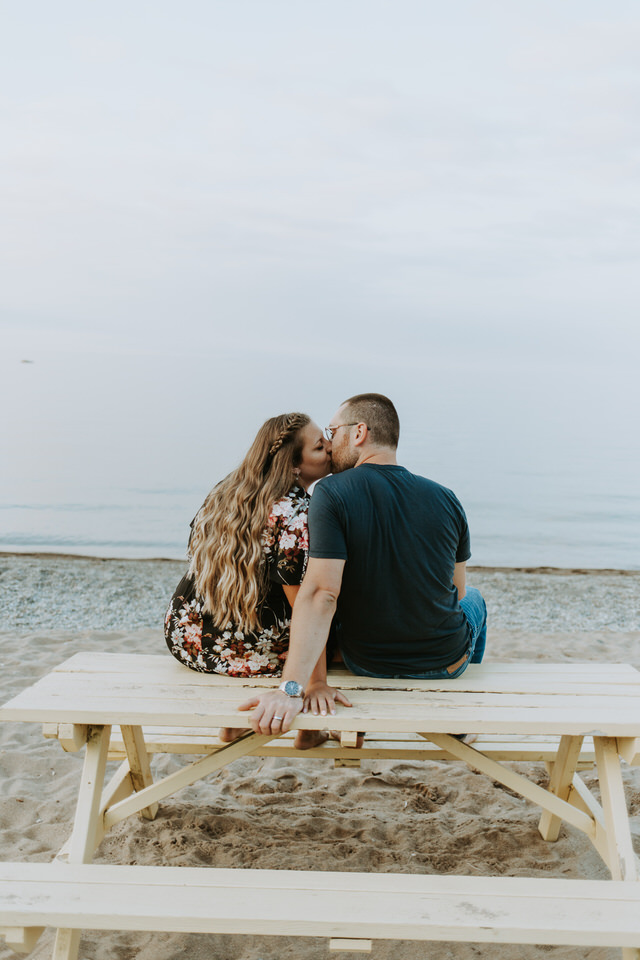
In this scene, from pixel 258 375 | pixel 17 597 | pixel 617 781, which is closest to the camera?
pixel 617 781

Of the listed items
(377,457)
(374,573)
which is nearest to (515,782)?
(374,573)

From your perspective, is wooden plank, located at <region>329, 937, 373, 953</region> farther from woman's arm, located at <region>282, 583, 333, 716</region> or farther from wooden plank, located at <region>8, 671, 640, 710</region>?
wooden plank, located at <region>8, 671, 640, 710</region>

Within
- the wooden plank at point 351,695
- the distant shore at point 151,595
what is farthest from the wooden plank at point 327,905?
the distant shore at point 151,595

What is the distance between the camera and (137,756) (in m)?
3.35

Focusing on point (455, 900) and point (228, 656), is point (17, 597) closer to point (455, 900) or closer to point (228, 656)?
point (228, 656)

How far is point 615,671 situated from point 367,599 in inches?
45.1

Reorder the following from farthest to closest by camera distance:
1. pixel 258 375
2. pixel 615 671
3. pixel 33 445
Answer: pixel 258 375
pixel 33 445
pixel 615 671

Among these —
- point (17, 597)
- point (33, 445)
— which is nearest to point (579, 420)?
point (33, 445)

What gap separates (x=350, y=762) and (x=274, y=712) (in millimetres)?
1001

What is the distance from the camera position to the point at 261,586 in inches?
118

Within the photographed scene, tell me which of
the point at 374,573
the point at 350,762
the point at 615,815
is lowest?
the point at 350,762

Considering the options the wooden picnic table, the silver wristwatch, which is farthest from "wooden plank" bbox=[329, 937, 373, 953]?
the silver wristwatch

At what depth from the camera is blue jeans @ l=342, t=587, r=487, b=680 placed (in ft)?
10.2

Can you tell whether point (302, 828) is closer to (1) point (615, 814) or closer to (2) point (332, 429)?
(1) point (615, 814)
